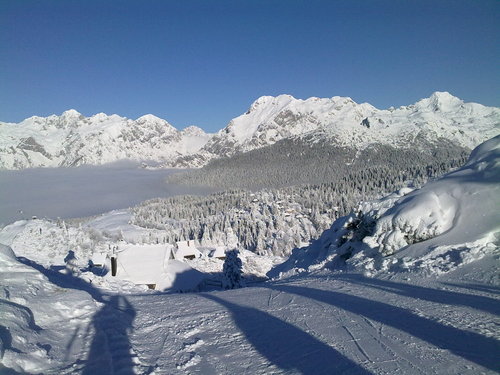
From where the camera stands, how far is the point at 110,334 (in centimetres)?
702

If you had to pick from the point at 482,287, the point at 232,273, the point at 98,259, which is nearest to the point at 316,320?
the point at 482,287

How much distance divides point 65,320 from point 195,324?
2.94 meters

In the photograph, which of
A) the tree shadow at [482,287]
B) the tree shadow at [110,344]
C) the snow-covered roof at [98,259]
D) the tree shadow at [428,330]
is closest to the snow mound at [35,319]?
the tree shadow at [110,344]

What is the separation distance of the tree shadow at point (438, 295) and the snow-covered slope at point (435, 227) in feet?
5.16

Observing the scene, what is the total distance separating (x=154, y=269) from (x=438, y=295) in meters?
28.6

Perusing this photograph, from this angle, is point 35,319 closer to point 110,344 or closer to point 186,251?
point 110,344

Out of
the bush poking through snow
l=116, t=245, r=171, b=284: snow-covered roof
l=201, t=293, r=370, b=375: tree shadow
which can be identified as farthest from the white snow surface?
l=116, t=245, r=171, b=284: snow-covered roof

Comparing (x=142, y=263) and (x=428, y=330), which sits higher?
(x=428, y=330)

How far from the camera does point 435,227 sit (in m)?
13.8

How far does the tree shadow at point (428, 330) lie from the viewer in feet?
17.9

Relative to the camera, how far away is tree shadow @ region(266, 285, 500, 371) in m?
5.46

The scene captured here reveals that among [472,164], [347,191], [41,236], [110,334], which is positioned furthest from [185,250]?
[347,191]

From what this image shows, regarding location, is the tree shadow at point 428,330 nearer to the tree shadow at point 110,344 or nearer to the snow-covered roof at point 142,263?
the tree shadow at point 110,344

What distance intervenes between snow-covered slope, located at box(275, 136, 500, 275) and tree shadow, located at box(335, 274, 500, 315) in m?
1.57
